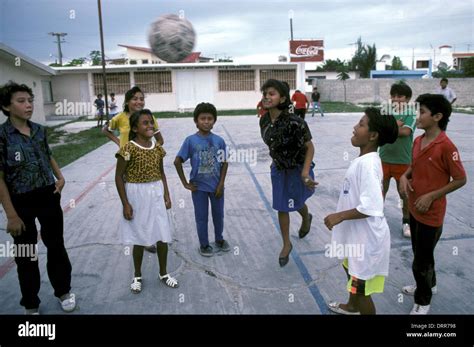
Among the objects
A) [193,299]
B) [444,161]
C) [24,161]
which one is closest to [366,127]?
[444,161]

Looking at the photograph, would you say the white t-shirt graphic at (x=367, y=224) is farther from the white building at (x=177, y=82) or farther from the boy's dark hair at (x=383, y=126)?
the white building at (x=177, y=82)

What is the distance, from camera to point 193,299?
2.95m

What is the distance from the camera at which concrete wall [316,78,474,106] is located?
25.7 metres

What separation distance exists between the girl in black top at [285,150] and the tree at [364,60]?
175 ft

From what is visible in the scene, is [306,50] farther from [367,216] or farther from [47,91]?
[367,216]

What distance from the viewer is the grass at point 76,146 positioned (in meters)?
9.25

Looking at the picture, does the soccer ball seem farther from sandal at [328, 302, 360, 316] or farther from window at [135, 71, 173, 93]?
window at [135, 71, 173, 93]

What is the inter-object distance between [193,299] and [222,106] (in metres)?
23.5

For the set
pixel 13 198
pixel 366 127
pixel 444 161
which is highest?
pixel 366 127

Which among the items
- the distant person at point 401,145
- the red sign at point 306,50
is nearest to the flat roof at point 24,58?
the distant person at point 401,145

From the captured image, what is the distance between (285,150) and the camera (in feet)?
11.1

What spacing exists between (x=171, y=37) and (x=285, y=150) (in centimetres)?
368

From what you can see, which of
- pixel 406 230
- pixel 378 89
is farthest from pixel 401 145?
pixel 378 89
